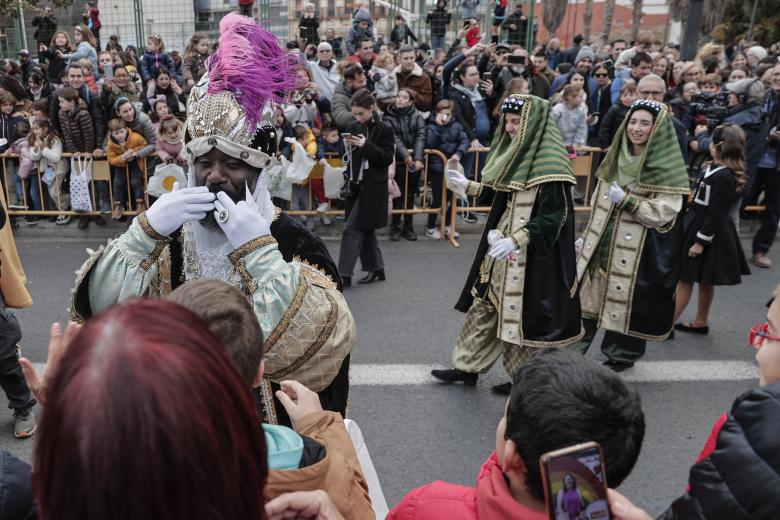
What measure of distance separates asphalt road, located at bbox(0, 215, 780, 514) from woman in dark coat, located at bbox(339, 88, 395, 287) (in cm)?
29

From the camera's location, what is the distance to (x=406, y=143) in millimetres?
7695

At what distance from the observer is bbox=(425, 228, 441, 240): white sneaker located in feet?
25.7

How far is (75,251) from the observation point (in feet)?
23.3

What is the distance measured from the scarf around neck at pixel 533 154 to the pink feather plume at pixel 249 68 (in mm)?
1918

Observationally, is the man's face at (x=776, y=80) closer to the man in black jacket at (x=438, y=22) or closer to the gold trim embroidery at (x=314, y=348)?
the man in black jacket at (x=438, y=22)

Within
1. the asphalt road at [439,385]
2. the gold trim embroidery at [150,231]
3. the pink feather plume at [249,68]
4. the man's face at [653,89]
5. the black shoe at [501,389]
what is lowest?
the asphalt road at [439,385]

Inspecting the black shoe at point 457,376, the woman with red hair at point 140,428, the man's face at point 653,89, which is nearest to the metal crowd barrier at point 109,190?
the man's face at point 653,89

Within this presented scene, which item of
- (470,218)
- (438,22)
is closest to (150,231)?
(470,218)

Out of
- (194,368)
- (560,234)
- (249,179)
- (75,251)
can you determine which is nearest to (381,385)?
(560,234)

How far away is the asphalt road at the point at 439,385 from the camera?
365 centimetres

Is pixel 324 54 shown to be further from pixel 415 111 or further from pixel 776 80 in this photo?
pixel 776 80

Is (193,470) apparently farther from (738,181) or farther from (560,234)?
(738,181)

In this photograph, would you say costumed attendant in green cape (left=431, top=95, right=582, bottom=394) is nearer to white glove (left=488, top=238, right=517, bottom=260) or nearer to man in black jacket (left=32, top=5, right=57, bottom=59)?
white glove (left=488, top=238, right=517, bottom=260)

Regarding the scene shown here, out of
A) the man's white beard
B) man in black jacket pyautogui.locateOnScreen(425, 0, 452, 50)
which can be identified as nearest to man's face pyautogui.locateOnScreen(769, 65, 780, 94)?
man in black jacket pyautogui.locateOnScreen(425, 0, 452, 50)
